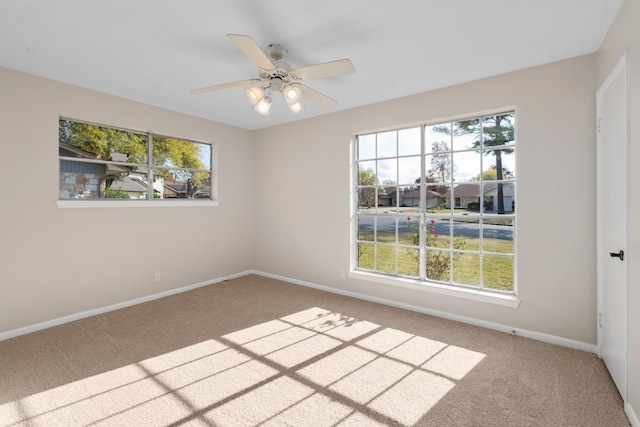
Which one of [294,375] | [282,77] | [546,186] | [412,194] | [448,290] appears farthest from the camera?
[412,194]

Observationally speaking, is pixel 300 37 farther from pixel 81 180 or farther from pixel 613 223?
pixel 81 180

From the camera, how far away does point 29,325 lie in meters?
2.96

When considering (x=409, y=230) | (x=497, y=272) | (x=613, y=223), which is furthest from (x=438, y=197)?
(x=613, y=223)

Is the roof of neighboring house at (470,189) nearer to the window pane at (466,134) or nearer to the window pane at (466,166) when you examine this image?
the window pane at (466,166)

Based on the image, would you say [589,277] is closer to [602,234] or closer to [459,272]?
[602,234]

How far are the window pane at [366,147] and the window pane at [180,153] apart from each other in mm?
2417

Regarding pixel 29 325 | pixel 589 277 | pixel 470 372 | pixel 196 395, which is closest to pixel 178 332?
pixel 196 395

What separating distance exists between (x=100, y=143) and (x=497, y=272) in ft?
15.8

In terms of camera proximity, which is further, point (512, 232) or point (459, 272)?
point (459, 272)

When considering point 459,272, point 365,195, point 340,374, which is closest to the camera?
point 340,374

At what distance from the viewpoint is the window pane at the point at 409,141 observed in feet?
11.9

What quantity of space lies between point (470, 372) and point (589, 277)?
55.1 inches

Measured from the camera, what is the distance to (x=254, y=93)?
2.40 metres

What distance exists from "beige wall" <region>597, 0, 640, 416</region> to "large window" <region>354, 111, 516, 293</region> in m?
1.16
